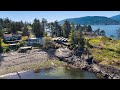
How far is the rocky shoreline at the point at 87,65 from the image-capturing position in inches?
396

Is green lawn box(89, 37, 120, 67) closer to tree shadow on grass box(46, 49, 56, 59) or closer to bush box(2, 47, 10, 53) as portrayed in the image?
tree shadow on grass box(46, 49, 56, 59)

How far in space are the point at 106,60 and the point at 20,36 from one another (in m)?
4.49

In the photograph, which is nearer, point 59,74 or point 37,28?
point 59,74

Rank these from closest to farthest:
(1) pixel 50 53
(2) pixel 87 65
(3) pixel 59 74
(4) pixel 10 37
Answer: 1. (3) pixel 59 74
2. (4) pixel 10 37
3. (2) pixel 87 65
4. (1) pixel 50 53

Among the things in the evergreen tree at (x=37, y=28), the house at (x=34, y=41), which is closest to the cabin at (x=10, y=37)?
the house at (x=34, y=41)

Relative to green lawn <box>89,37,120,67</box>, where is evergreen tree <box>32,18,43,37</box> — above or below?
above

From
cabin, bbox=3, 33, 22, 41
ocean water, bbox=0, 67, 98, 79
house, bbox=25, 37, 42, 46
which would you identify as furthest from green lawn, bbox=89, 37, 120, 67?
cabin, bbox=3, 33, 22, 41

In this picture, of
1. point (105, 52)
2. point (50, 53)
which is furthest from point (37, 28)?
point (105, 52)

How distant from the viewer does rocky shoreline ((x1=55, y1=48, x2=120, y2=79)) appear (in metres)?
10.1

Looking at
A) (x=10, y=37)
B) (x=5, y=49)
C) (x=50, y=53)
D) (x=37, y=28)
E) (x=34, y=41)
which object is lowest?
(x=50, y=53)

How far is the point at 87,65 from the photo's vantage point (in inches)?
451

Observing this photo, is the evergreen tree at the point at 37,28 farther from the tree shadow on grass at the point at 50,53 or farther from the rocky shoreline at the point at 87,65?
the rocky shoreline at the point at 87,65

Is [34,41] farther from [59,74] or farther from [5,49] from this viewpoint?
[59,74]
